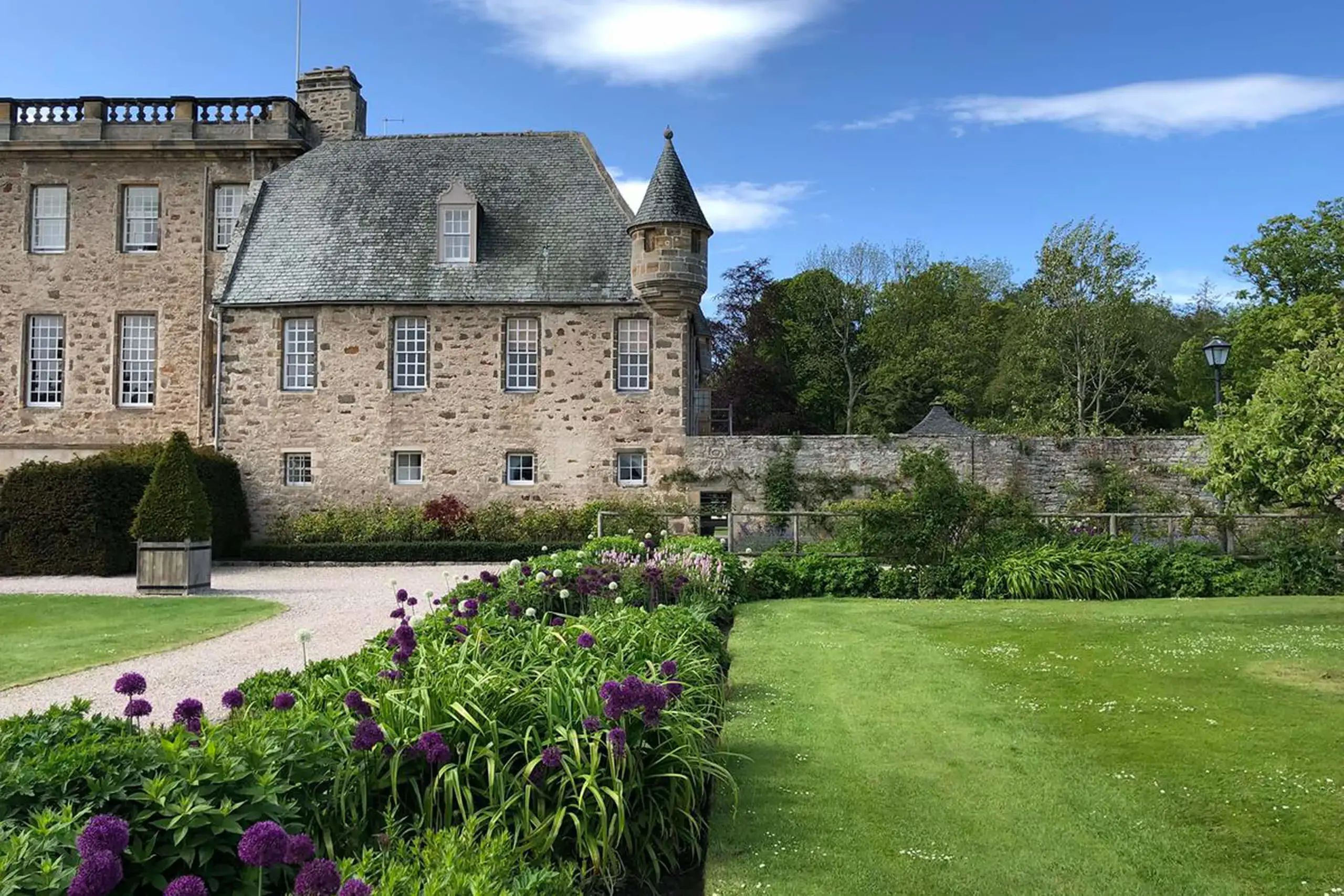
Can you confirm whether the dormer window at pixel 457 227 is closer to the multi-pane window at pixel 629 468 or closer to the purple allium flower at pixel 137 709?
the multi-pane window at pixel 629 468

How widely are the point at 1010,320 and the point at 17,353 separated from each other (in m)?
36.6

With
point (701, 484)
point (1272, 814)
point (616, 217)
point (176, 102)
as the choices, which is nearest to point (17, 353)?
point (176, 102)

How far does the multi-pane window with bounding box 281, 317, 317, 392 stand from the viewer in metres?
24.5

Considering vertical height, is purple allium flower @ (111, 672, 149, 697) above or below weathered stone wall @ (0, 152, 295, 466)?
below

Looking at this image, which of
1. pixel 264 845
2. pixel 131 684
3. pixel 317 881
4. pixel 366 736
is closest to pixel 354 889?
pixel 317 881

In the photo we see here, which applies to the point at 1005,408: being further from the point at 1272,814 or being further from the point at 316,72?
the point at 1272,814

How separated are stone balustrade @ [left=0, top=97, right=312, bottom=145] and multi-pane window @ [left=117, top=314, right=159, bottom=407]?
4823mm

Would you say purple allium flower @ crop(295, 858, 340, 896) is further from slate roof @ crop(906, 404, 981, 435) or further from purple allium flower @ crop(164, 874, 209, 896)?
slate roof @ crop(906, 404, 981, 435)

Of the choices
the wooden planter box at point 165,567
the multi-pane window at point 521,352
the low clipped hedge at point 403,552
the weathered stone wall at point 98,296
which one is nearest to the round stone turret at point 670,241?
the multi-pane window at point 521,352

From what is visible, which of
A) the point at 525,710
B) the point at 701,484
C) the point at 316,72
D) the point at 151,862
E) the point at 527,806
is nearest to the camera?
the point at 151,862

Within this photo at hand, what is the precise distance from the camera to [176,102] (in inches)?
1072

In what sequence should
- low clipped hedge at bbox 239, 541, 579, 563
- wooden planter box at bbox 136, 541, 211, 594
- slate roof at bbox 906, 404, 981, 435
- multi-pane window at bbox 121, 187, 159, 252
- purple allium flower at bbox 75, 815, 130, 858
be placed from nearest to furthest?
purple allium flower at bbox 75, 815, 130, 858 → wooden planter box at bbox 136, 541, 211, 594 → low clipped hedge at bbox 239, 541, 579, 563 → multi-pane window at bbox 121, 187, 159, 252 → slate roof at bbox 906, 404, 981, 435

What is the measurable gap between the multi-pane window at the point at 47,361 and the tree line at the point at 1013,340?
2423 cm

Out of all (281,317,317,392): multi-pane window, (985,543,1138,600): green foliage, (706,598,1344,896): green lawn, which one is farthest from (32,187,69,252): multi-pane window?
(985,543,1138,600): green foliage
